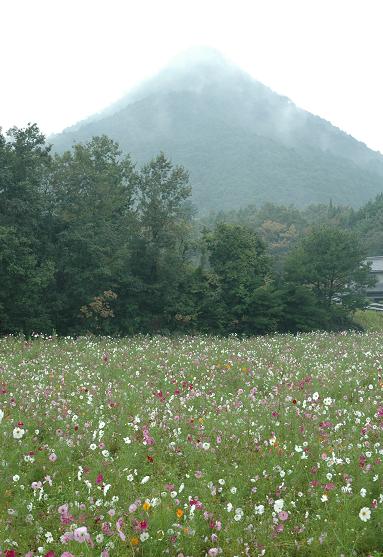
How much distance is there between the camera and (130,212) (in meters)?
37.1

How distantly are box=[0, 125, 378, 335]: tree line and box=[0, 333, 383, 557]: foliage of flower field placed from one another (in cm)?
1855

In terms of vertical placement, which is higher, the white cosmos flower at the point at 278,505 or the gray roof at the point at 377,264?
the white cosmos flower at the point at 278,505

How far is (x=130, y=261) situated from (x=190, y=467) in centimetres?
2942

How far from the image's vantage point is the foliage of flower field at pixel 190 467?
515 centimetres

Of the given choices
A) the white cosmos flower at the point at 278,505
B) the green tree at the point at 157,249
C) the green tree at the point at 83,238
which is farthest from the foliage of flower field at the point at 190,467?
the green tree at the point at 157,249

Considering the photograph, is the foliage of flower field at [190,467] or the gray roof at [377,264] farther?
the gray roof at [377,264]

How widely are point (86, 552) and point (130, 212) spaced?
33.5 metres

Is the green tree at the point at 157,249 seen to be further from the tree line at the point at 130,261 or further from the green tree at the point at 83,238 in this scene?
the green tree at the point at 83,238

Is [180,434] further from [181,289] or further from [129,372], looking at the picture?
[181,289]

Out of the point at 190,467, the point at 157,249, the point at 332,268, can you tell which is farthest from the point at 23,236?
the point at 332,268

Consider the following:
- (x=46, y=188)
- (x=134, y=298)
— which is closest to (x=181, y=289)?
(x=134, y=298)

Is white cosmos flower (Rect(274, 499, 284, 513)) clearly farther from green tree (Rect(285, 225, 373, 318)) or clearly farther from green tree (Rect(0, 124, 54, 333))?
green tree (Rect(285, 225, 373, 318))

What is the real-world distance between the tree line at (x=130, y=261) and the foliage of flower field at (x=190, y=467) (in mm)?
18551

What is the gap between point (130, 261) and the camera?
35.9m
